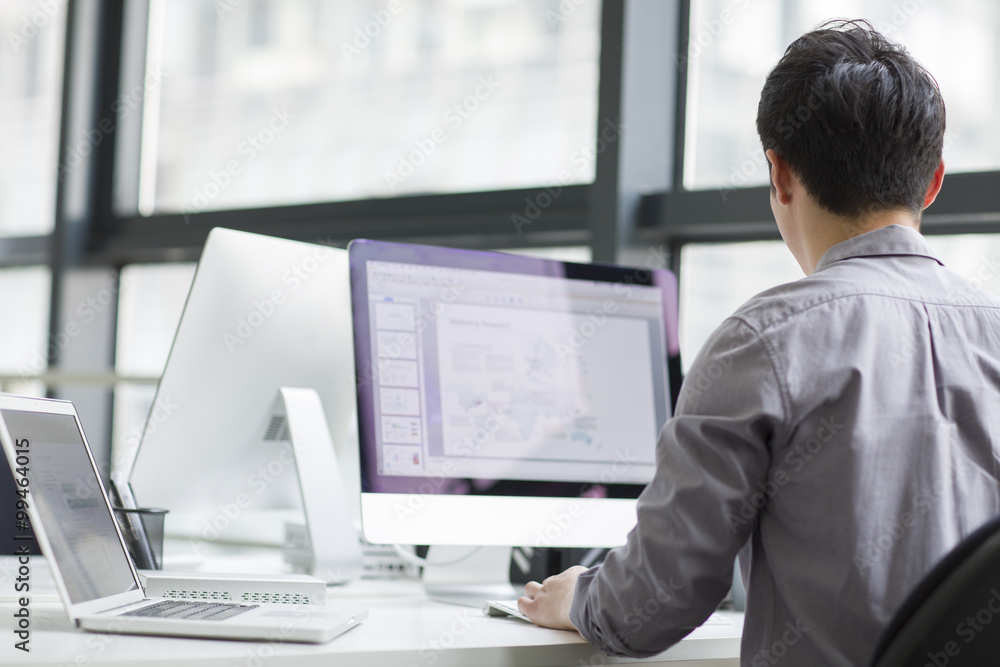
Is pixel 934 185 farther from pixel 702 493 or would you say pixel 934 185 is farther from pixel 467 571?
pixel 467 571

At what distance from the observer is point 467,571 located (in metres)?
1.42

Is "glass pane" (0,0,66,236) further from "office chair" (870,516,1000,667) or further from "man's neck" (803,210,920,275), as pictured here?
"office chair" (870,516,1000,667)

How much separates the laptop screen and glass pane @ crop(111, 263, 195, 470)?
2.10 m

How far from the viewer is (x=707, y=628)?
1.15 metres

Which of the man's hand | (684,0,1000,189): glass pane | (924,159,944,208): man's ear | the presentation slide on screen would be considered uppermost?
(684,0,1000,189): glass pane

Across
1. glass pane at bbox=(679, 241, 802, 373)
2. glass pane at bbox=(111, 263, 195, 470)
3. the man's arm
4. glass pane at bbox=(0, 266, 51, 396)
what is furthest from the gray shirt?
glass pane at bbox=(0, 266, 51, 396)

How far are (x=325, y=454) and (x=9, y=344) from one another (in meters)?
2.51

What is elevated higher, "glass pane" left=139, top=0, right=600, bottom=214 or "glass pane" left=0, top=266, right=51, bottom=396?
"glass pane" left=139, top=0, right=600, bottom=214

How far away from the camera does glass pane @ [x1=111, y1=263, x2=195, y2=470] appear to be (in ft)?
10.2

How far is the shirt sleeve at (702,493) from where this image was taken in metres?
0.85

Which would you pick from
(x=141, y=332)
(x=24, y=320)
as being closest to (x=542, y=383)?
(x=141, y=332)

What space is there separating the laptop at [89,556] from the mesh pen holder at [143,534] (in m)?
0.18

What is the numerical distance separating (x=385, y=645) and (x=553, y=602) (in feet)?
0.73

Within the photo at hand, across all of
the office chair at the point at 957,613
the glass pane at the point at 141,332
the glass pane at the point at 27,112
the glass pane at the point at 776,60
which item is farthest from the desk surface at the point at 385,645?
the glass pane at the point at 27,112
